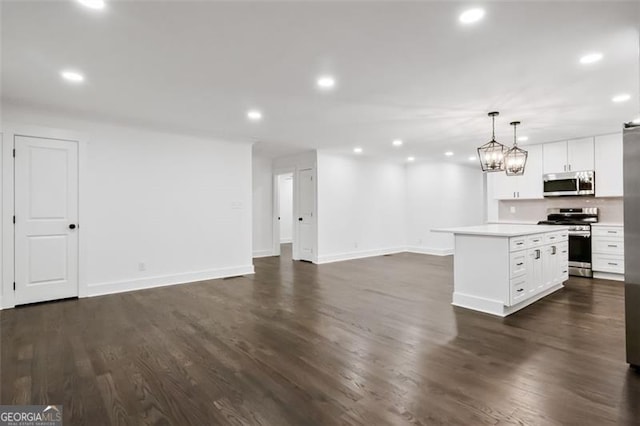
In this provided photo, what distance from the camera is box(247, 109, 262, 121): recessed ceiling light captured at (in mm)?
4320

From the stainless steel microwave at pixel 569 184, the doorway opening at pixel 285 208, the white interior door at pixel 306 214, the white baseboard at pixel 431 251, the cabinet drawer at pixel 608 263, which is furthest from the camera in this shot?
the doorway opening at pixel 285 208

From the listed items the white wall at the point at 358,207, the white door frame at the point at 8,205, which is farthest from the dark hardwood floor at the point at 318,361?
the white wall at the point at 358,207

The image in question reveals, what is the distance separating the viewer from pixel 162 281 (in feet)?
17.0

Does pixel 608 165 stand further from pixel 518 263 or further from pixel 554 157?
pixel 518 263

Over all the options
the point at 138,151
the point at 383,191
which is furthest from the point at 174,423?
the point at 383,191

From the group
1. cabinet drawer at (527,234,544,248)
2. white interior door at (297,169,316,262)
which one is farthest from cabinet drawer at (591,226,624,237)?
white interior door at (297,169,316,262)

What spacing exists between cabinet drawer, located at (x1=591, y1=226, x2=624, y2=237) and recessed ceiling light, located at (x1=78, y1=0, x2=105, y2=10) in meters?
7.35

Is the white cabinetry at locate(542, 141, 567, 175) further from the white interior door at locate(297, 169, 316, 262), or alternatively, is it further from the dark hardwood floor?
the white interior door at locate(297, 169, 316, 262)

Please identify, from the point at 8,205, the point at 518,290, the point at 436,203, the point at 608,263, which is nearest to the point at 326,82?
the point at 518,290

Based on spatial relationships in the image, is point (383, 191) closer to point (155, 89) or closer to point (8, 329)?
point (155, 89)

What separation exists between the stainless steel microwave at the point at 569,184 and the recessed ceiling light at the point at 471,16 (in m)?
5.27

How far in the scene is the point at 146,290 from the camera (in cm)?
489

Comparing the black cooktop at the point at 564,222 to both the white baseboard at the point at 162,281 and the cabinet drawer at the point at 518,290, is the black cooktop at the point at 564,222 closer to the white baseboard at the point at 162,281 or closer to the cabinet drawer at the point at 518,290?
the cabinet drawer at the point at 518,290

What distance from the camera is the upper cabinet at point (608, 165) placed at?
560cm
